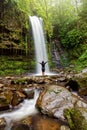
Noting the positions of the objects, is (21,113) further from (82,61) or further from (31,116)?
(82,61)

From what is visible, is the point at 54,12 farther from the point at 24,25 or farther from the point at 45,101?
the point at 45,101

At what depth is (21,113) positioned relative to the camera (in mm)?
6582

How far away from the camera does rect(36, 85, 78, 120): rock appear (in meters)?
6.08

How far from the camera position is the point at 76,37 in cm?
1998

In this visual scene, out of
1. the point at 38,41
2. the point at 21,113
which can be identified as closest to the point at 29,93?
the point at 21,113

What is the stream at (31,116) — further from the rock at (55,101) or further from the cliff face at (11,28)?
the cliff face at (11,28)

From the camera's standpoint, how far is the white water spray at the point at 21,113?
606 cm

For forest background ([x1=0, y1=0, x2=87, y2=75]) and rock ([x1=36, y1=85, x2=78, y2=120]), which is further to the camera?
forest background ([x1=0, y1=0, x2=87, y2=75])

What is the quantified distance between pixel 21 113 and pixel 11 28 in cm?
1176

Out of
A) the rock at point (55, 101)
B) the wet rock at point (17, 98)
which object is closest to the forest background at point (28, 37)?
the wet rock at point (17, 98)

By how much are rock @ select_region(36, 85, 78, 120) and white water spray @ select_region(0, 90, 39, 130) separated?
37 cm

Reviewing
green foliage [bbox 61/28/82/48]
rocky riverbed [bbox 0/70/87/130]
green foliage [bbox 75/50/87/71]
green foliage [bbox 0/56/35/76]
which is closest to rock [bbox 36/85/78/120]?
rocky riverbed [bbox 0/70/87/130]

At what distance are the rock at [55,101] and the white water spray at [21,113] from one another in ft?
1.22

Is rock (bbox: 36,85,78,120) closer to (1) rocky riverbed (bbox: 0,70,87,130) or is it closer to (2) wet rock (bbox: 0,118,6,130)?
(1) rocky riverbed (bbox: 0,70,87,130)
